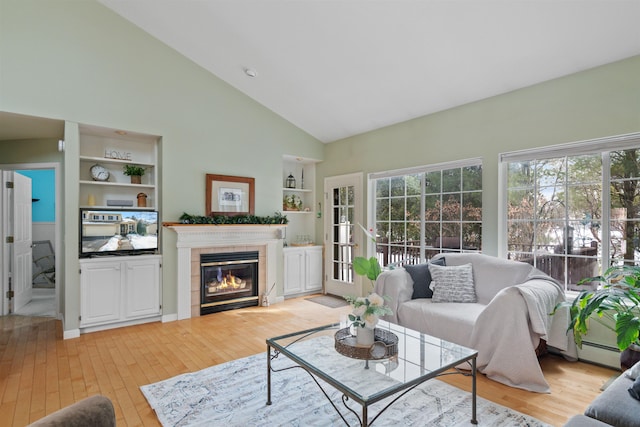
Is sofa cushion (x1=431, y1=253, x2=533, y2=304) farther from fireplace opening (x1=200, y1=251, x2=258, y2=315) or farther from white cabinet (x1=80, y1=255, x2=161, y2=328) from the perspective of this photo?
white cabinet (x1=80, y1=255, x2=161, y2=328)

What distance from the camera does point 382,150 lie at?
4941 millimetres

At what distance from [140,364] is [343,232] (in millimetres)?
3400

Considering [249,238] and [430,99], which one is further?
[249,238]

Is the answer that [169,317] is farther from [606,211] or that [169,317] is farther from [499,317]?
[606,211]

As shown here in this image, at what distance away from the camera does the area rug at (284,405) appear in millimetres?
2125

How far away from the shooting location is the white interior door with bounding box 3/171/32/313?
4.54m

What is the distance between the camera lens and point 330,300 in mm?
5406

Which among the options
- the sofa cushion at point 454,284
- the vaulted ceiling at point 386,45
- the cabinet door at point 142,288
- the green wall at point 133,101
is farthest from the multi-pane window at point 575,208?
the cabinet door at point 142,288

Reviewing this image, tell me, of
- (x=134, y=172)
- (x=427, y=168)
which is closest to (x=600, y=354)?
(x=427, y=168)

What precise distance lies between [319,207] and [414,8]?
3.60 meters

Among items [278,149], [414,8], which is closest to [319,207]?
[278,149]

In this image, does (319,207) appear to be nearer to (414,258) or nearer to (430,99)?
(414,258)

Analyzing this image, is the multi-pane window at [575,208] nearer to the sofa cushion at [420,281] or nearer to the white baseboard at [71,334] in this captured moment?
the sofa cushion at [420,281]

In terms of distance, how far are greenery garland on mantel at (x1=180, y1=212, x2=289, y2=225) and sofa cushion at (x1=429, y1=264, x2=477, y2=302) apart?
253 cm
